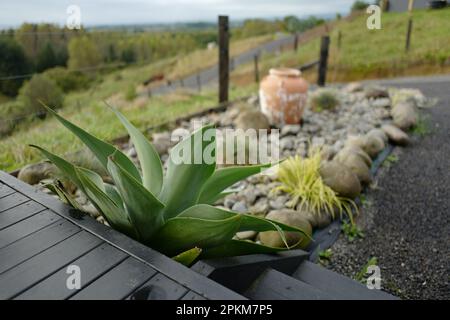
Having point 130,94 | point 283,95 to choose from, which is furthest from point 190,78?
point 283,95

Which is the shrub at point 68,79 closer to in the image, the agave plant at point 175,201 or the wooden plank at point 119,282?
the agave plant at point 175,201

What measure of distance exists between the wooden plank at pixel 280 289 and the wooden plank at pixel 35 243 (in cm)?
60

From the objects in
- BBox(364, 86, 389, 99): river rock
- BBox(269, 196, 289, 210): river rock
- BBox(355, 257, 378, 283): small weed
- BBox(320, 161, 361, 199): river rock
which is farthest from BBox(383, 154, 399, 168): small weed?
BBox(364, 86, 389, 99): river rock

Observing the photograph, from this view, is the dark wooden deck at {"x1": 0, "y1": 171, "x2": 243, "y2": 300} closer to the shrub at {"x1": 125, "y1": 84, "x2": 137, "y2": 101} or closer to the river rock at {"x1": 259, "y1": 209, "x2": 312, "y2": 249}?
the river rock at {"x1": 259, "y1": 209, "x2": 312, "y2": 249}

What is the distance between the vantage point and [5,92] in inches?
170

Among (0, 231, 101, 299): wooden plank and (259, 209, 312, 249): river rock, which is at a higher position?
(0, 231, 101, 299): wooden plank

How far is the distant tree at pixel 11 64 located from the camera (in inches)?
168

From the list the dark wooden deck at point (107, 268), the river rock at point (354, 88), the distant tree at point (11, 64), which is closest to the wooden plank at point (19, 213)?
the dark wooden deck at point (107, 268)

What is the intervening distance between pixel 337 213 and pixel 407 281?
2.22ft

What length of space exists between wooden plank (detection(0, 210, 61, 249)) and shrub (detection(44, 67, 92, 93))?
5061 millimetres

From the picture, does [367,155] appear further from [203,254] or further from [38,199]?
[38,199]

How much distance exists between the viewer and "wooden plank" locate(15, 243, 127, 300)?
79 cm

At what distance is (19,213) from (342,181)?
81.8 inches

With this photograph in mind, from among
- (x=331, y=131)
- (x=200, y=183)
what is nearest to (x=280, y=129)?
(x=331, y=131)
